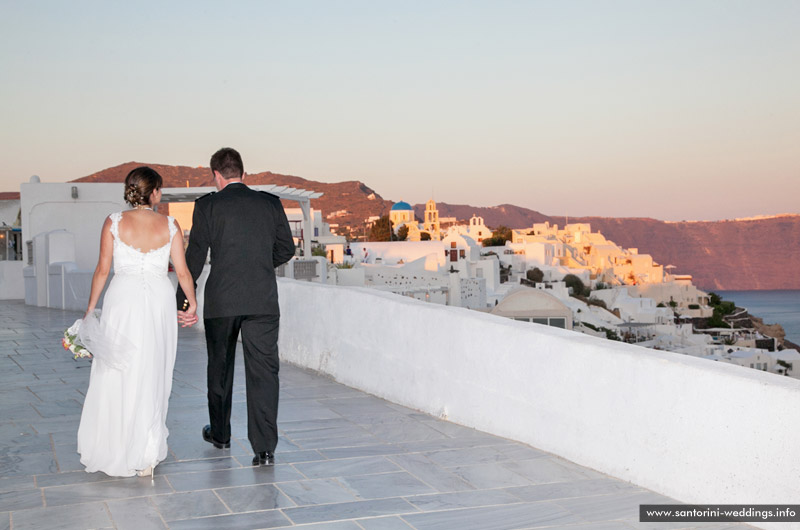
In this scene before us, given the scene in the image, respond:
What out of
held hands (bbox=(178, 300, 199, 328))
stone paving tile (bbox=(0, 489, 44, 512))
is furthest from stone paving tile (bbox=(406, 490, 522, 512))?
stone paving tile (bbox=(0, 489, 44, 512))

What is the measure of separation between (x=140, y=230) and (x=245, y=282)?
1.97 feet

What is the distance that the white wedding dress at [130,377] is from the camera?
4301 millimetres

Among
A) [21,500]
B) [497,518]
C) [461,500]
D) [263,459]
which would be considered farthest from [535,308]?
[21,500]

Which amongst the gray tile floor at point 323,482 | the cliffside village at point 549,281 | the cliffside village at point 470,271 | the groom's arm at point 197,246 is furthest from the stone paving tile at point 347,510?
the cliffside village at point 549,281

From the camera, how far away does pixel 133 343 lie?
435 centimetres

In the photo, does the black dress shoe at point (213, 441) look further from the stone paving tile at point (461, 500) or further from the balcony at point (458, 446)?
the stone paving tile at point (461, 500)

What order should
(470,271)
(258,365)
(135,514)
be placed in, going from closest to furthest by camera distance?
(135,514) → (258,365) → (470,271)

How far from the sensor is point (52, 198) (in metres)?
21.4

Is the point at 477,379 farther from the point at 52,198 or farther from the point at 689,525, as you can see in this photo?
the point at 52,198

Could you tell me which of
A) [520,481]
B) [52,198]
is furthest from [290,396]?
[52,198]

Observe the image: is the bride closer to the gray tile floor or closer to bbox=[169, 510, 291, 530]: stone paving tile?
the gray tile floor

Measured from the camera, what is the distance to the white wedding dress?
14.1 feet

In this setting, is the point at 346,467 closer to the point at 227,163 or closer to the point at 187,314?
the point at 187,314

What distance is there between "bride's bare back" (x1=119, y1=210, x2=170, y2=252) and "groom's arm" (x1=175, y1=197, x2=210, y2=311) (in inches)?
7.4
